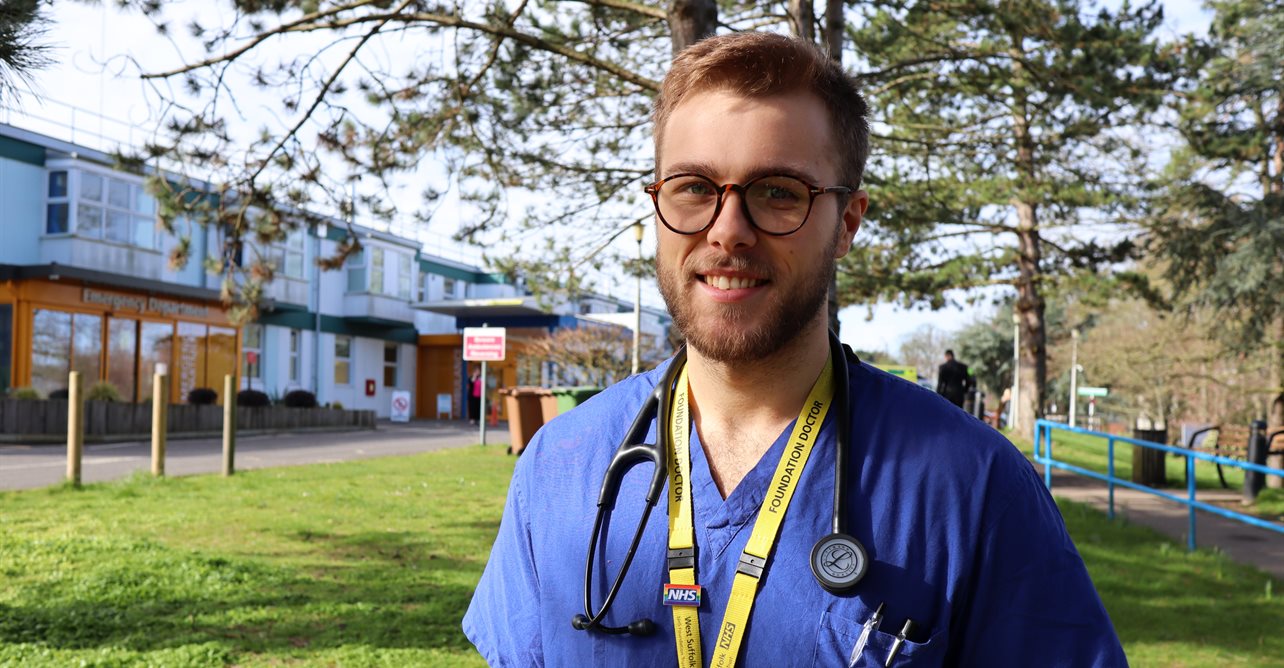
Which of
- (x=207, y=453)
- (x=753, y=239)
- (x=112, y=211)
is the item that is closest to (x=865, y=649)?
(x=753, y=239)

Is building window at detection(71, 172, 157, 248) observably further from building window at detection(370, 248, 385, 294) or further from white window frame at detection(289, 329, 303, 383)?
building window at detection(370, 248, 385, 294)

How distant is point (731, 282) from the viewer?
1.81 meters

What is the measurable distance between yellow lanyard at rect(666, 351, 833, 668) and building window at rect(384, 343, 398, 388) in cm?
4537

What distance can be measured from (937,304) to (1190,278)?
5.16m

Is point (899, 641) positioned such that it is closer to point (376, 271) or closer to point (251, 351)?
point (251, 351)

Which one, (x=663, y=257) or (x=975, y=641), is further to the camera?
(x=663, y=257)

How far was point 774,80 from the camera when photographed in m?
1.80

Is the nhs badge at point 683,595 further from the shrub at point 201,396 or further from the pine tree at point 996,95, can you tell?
the shrub at point 201,396

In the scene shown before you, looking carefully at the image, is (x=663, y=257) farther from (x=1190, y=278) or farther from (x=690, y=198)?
(x=1190, y=278)

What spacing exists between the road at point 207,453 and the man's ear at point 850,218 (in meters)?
13.3

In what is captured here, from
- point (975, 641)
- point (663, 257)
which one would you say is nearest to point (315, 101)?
point (663, 257)

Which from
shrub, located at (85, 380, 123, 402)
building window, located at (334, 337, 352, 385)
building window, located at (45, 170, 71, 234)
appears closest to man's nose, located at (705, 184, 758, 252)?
shrub, located at (85, 380, 123, 402)

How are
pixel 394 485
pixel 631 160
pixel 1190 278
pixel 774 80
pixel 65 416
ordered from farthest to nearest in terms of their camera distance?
1. pixel 65 416
2. pixel 1190 278
3. pixel 394 485
4. pixel 631 160
5. pixel 774 80

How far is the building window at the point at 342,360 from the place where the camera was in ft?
141
